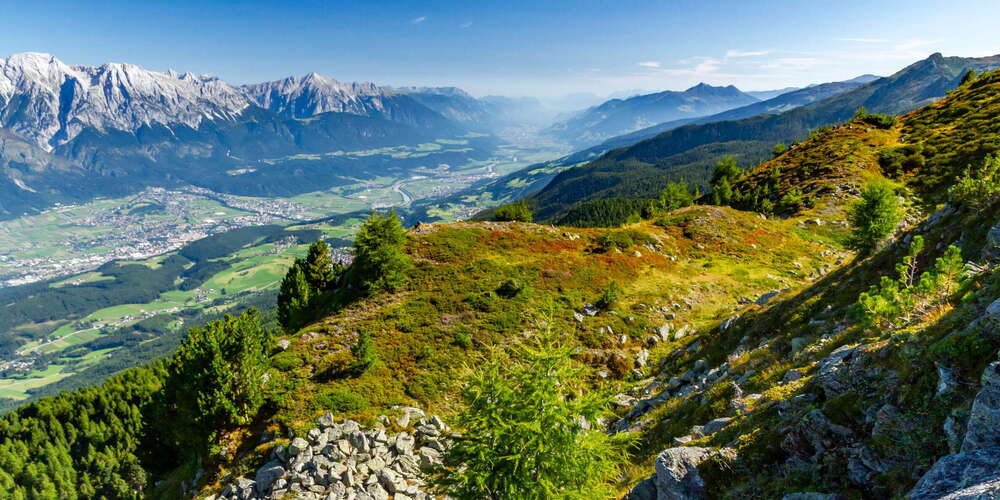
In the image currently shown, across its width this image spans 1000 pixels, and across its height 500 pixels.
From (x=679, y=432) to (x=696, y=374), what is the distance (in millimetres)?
6824

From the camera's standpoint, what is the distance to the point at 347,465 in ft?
66.0

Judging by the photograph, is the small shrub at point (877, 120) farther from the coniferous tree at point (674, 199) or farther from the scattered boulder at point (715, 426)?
the scattered boulder at point (715, 426)

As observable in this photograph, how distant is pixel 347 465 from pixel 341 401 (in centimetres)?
484

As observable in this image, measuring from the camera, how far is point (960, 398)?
6.32 metres

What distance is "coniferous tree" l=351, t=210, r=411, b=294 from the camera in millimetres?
37094

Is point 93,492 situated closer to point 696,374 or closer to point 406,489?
point 406,489

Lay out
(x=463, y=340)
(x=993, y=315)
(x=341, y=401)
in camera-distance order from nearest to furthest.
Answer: (x=993, y=315) → (x=341, y=401) → (x=463, y=340)

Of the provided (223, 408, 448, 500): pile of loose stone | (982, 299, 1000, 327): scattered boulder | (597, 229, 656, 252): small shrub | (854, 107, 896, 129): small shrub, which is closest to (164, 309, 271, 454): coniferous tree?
(223, 408, 448, 500): pile of loose stone

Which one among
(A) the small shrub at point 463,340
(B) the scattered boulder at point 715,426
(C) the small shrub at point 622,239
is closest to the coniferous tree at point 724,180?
(C) the small shrub at point 622,239

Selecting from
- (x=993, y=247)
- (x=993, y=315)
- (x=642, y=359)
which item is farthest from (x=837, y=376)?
(x=642, y=359)

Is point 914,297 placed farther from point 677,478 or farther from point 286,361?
point 286,361

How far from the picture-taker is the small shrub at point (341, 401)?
23.8 metres

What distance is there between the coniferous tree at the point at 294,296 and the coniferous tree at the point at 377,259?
335 inches

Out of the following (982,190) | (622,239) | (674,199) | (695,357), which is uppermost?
(982,190)
